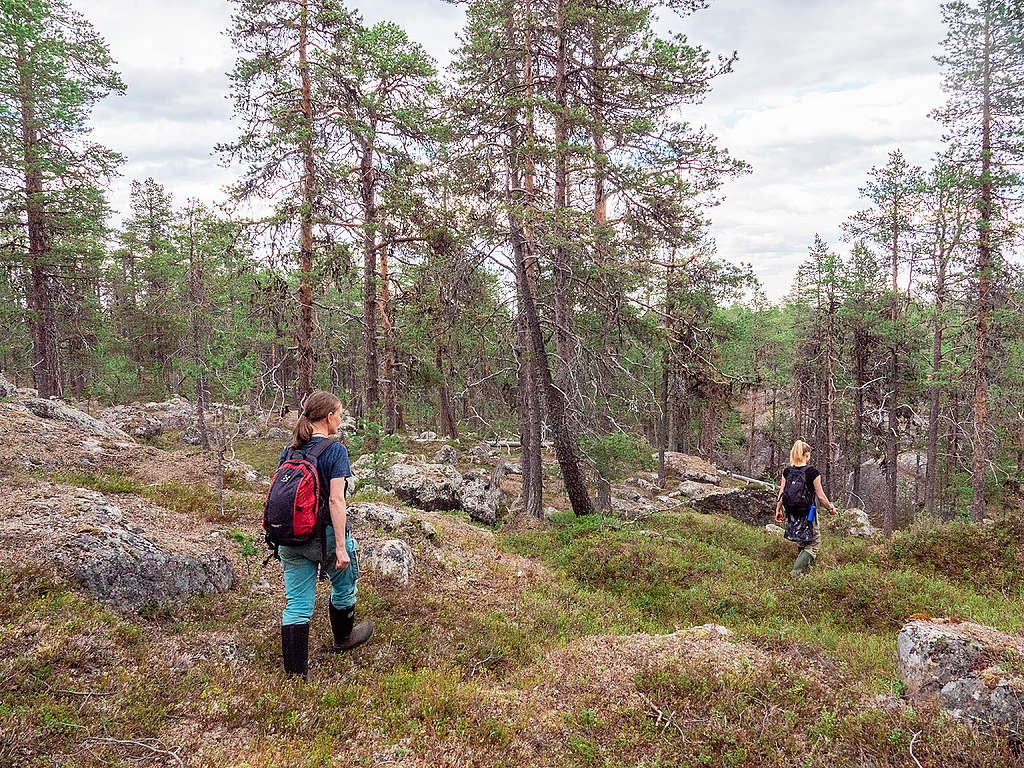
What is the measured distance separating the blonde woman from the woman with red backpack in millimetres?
7371

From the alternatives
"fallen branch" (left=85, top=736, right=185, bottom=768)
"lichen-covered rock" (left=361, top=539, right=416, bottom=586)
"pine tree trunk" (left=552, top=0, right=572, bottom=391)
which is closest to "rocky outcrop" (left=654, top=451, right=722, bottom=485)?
"pine tree trunk" (left=552, top=0, right=572, bottom=391)

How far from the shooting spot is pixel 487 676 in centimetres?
485

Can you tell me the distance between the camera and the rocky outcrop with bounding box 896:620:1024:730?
3.60 meters

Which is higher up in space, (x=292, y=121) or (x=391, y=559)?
(x=292, y=121)

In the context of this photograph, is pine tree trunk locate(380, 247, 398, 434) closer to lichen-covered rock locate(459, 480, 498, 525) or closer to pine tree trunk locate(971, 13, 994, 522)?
lichen-covered rock locate(459, 480, 498, 525)

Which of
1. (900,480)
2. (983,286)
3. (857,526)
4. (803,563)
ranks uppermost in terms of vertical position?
(983,286)

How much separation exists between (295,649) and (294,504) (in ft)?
4.53

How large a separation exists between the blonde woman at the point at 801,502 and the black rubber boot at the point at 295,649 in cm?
770

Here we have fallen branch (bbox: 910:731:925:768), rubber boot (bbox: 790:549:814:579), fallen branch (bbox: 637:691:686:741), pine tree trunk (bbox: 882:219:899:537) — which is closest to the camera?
fallen branch (bbox: 910:731:925:768)

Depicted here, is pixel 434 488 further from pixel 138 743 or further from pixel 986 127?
pixel 986 127

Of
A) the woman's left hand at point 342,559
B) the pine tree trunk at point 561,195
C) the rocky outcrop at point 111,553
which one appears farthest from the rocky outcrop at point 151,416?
the woman's left hand at point 342,559

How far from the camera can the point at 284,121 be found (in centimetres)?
1117

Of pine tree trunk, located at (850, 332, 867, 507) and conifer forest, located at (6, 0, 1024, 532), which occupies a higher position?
conifer forest, located at (6, 0, 1024, 532)

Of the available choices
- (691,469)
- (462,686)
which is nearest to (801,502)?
(462,686)
